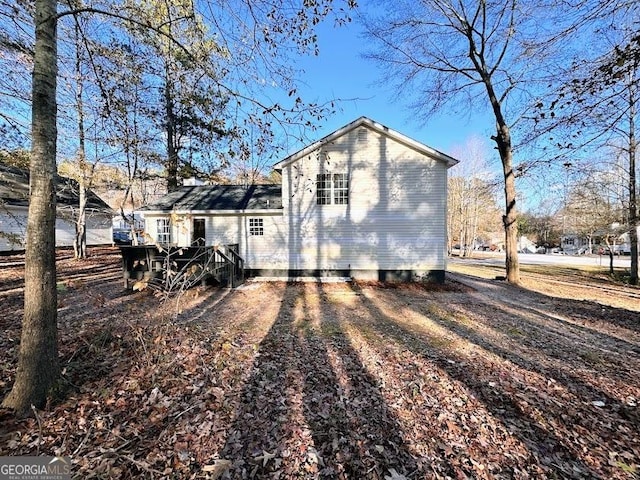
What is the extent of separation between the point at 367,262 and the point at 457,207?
27635mm

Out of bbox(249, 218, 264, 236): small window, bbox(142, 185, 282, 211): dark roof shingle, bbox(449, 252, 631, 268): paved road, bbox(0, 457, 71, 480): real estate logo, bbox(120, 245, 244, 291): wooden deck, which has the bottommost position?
bbox(449, 252, 631, 268): paved road

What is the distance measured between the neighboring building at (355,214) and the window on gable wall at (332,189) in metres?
0.04

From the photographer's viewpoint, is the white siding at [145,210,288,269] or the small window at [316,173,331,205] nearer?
the small window at [316,173,331,205]

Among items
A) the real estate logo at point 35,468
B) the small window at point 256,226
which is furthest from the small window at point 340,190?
the real estate logo at point 35,468

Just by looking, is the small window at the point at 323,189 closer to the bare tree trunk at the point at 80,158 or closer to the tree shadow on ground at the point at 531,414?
the bare tree trunk at the point at 80,158

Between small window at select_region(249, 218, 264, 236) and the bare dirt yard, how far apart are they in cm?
639

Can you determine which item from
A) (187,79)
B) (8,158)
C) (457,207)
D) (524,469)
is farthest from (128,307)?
(457,207)

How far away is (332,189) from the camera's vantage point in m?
11.8

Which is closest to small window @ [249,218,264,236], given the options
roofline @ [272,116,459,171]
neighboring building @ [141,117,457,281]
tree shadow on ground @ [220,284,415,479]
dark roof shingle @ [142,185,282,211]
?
neighboring building @ [141,117,457,281]

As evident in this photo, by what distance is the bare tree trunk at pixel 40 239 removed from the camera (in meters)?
2.71

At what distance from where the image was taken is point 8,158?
19.2 ft

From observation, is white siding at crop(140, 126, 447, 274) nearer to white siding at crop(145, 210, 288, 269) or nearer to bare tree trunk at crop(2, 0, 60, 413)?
white siding at crop(145, 210, 288, 269)

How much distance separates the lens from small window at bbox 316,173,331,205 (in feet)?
38.9

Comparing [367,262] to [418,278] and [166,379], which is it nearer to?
[418,278]
